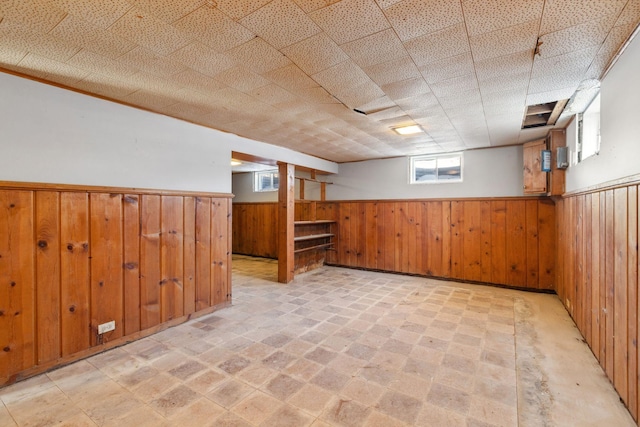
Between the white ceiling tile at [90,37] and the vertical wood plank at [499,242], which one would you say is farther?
the vertical wood plank at [499,242]

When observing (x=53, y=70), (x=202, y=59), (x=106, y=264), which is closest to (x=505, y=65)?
(x=202, y=59)

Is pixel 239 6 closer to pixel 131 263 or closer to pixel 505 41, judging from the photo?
pixel 505 41

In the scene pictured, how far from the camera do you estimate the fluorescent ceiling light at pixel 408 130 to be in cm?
368

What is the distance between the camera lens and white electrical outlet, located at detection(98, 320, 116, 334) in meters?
2.52

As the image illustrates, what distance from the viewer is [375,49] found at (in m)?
1.87

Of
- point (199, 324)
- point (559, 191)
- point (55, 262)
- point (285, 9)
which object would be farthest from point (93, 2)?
point (559, 191)

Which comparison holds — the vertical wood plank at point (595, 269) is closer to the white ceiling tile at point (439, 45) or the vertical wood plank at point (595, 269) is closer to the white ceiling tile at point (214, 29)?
the white ceiling tile at point (439, 45)

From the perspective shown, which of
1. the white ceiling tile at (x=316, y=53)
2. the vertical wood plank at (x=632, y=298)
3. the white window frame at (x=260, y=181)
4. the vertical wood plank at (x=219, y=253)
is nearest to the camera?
the vertical wood plank at (x=632, y=298)

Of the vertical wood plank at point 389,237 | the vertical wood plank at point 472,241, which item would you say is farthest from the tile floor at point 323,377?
the vertical wood plank at point 389,237

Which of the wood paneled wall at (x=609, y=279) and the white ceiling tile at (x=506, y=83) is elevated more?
the white ceiling tile at (x=506, y=83)

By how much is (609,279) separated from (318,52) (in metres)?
2.68

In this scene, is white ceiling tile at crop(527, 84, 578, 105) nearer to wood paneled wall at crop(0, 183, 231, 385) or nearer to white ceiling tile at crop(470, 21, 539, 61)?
white ceiling tile at crop(470, 21, 539, 61)

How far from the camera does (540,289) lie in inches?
172

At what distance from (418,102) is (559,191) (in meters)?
2.51
